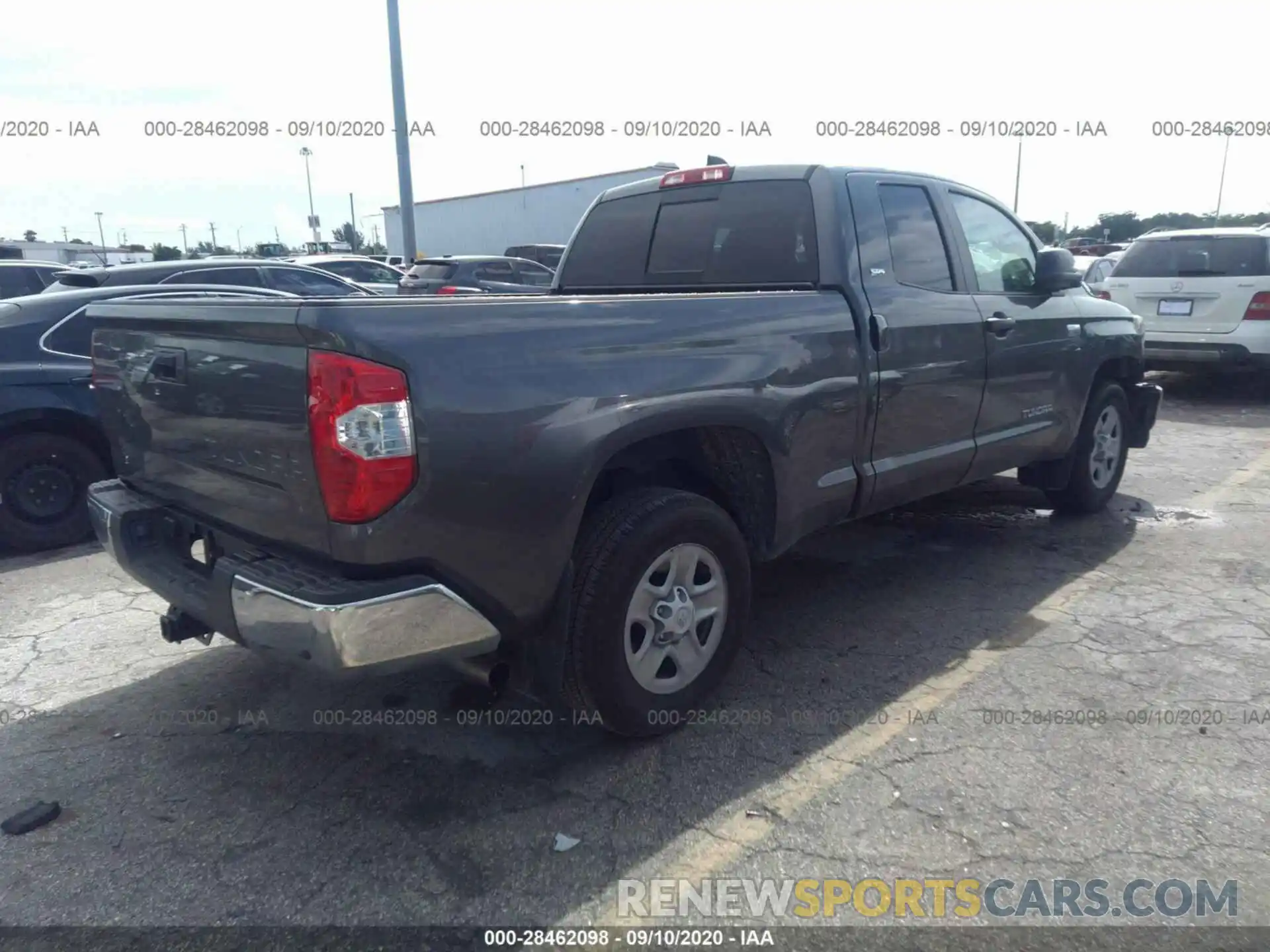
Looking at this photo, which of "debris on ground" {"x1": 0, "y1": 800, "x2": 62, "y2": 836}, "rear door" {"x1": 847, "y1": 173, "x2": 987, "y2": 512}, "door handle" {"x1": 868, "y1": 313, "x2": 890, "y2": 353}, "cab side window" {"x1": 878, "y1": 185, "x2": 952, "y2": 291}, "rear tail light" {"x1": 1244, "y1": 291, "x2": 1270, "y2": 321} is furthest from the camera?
"rear tail light" {"x1": 1244, "y1": 291, "x2": 1270, "y2": 321}

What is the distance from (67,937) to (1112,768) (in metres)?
3.07

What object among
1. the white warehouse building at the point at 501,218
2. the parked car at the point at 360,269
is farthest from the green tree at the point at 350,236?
the parked car at the point at 360,269

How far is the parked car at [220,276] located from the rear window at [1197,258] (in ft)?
27.3

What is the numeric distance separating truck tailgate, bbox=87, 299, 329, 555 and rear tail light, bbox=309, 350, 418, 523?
0.06 metres

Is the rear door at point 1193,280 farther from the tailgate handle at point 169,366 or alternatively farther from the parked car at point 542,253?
the parked car at point 542,253

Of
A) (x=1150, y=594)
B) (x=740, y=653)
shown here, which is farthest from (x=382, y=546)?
(x=1150, y=594)

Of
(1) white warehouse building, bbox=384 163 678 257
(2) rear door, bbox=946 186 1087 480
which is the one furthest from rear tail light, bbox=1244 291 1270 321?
(1) white warehouse building, bbox=384 163 678 257

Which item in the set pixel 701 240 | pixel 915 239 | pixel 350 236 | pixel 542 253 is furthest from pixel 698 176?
pixel 350 236

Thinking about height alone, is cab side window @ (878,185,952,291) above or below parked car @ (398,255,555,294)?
above

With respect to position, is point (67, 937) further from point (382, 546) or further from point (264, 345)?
point (264, 345)

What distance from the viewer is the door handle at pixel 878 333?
12.4ft

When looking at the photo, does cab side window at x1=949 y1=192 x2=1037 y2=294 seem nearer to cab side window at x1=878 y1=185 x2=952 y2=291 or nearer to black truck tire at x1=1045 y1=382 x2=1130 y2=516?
cab side window at x1=878 y1=185 x2=952 y2=291

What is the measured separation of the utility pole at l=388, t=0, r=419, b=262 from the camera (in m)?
13.3

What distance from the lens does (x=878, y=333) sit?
3791 mm
